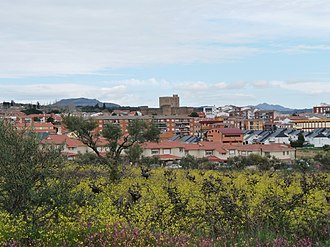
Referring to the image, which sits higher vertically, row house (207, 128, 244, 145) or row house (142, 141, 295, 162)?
row house (207, 128, 244, 145)

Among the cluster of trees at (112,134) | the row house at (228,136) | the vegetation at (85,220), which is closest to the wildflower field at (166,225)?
the vegetation at (85,220)

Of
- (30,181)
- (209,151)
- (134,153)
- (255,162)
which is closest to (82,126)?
(134,153)

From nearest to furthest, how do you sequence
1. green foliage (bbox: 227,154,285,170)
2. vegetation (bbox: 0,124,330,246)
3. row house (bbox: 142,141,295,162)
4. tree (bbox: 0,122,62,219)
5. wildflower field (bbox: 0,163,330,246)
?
wildflower field (bbox: 0,163,330,246)
vegetation (bbox: 0,124,330,246)
tree (bbox: 0,122,62,219)
green foliage (bbox: 227,154,285,170)
row house (bbox: 142,141,295,162)

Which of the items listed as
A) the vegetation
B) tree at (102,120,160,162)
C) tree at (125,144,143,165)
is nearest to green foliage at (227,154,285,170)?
tree at (125,144,143,165)

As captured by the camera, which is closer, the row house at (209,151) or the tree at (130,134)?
the tree at (130,134)

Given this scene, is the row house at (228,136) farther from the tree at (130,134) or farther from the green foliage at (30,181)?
the green foliage at (30,181)

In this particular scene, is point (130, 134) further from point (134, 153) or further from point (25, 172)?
point (25, 172)

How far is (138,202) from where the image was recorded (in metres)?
14.7

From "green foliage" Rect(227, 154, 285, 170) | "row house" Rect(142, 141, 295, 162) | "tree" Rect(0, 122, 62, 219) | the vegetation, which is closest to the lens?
the vegetation

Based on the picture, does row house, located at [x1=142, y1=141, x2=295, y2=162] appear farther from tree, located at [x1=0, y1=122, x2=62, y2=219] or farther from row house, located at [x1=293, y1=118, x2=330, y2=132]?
row house, located at [x1=293, y1=118, x2=330, y2=132]

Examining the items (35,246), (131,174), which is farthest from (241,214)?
(131,174)

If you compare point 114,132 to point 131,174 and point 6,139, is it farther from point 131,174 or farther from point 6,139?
point 6,139

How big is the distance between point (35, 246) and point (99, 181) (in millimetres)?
13527

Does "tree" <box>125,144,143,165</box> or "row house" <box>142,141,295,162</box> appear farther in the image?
"row house" <box>142,141,295,162</box>
